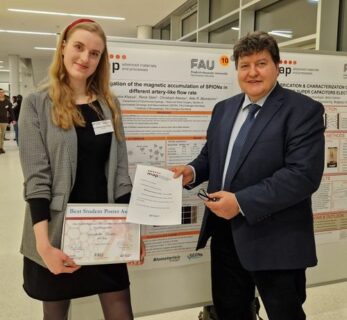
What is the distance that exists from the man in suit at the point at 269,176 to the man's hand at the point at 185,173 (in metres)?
0.18

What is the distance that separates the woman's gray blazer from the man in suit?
58 centimetres

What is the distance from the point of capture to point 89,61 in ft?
4.83

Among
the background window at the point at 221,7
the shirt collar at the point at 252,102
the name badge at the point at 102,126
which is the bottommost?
the name badge at the point at 102,126

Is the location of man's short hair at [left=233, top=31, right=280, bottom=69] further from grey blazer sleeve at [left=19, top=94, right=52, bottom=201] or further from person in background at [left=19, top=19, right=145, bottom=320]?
grey blazer sleeve at [left=19, top=94, right=52, bottom=201]

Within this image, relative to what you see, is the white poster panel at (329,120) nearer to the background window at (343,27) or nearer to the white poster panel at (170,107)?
the white poster panel at (170,107)

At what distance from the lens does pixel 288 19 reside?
4008 millimetres

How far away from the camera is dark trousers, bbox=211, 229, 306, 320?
1588mm

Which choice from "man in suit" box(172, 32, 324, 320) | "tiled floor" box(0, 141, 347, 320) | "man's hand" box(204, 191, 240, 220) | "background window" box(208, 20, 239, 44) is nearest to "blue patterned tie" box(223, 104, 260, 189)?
"man in suit" box(172, 32, 324, 320)

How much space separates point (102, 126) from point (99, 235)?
1.41 feet

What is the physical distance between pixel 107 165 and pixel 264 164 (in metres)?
0.63

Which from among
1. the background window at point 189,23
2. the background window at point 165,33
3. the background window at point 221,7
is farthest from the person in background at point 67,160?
the background window at point 165,33

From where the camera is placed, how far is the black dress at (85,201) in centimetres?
146

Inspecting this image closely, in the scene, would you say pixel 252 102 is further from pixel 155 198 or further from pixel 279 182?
pixel 155 198

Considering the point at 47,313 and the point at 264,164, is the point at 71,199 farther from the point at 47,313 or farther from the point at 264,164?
the point at 264,164
